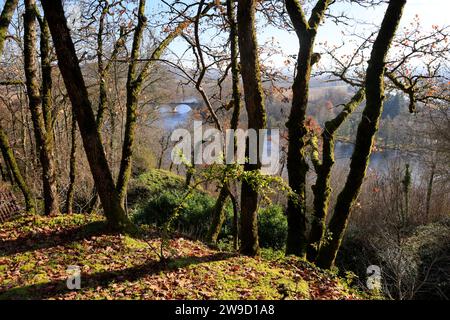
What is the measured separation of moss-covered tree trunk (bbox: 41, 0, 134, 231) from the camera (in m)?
5.29

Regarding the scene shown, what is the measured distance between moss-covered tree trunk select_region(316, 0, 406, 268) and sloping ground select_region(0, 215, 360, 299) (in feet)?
4.30

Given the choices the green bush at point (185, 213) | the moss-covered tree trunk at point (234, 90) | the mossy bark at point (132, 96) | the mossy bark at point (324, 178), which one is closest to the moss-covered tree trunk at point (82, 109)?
the moss-covered tree trunk at point (234, 90)

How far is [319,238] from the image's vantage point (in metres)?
8.38

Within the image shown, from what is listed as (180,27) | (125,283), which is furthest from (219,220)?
(125,283)

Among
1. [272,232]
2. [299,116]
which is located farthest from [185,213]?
[299,116]

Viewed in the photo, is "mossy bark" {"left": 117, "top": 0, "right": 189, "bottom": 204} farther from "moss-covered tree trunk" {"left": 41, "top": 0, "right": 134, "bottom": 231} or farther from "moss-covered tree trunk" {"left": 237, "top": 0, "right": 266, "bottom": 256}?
"moss-covered tree trunk" {"left": 237, "top": 0, "right": 266, "bottom": 256}

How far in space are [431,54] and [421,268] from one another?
8143 mm

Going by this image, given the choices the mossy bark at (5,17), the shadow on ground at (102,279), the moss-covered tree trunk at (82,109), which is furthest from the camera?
the mossy bark at (5,17)

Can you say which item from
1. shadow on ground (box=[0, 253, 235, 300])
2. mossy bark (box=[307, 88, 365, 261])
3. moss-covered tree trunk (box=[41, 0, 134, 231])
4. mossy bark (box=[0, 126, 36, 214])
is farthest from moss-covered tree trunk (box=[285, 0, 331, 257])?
mossy bark (box=[0, 126, 36, 214])

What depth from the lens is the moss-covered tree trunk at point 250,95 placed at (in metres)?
5.49

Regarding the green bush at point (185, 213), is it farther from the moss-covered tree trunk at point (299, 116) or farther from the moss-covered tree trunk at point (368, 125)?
the moss-covered tree trunk at point (368, 125)

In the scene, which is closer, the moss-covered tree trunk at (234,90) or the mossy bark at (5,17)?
the mossy bark at (5,17)

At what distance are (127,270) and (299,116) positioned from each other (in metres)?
4.30

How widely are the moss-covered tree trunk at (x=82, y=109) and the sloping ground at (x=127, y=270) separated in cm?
42
